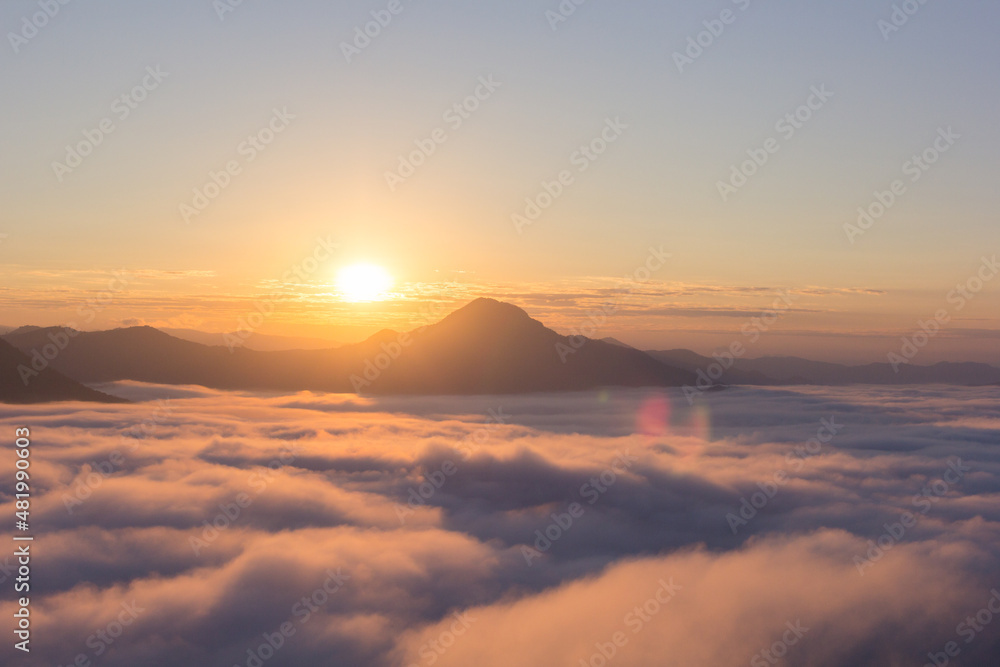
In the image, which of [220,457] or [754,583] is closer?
[754,583]

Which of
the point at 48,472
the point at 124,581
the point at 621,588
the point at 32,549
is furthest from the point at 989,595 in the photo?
the point at 48,472

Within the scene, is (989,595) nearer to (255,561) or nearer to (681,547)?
(681,547)

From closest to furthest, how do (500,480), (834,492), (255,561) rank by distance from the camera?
1. (255,561)
2. (834,492)
3. (500,480)

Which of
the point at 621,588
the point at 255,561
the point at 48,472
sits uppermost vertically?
the point at 48,472

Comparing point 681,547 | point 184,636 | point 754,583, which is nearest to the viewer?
point 184,636

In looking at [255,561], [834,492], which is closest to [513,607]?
[255,561]

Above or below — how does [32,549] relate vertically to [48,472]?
below

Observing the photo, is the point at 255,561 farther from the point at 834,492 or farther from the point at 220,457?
the point at 834,492
